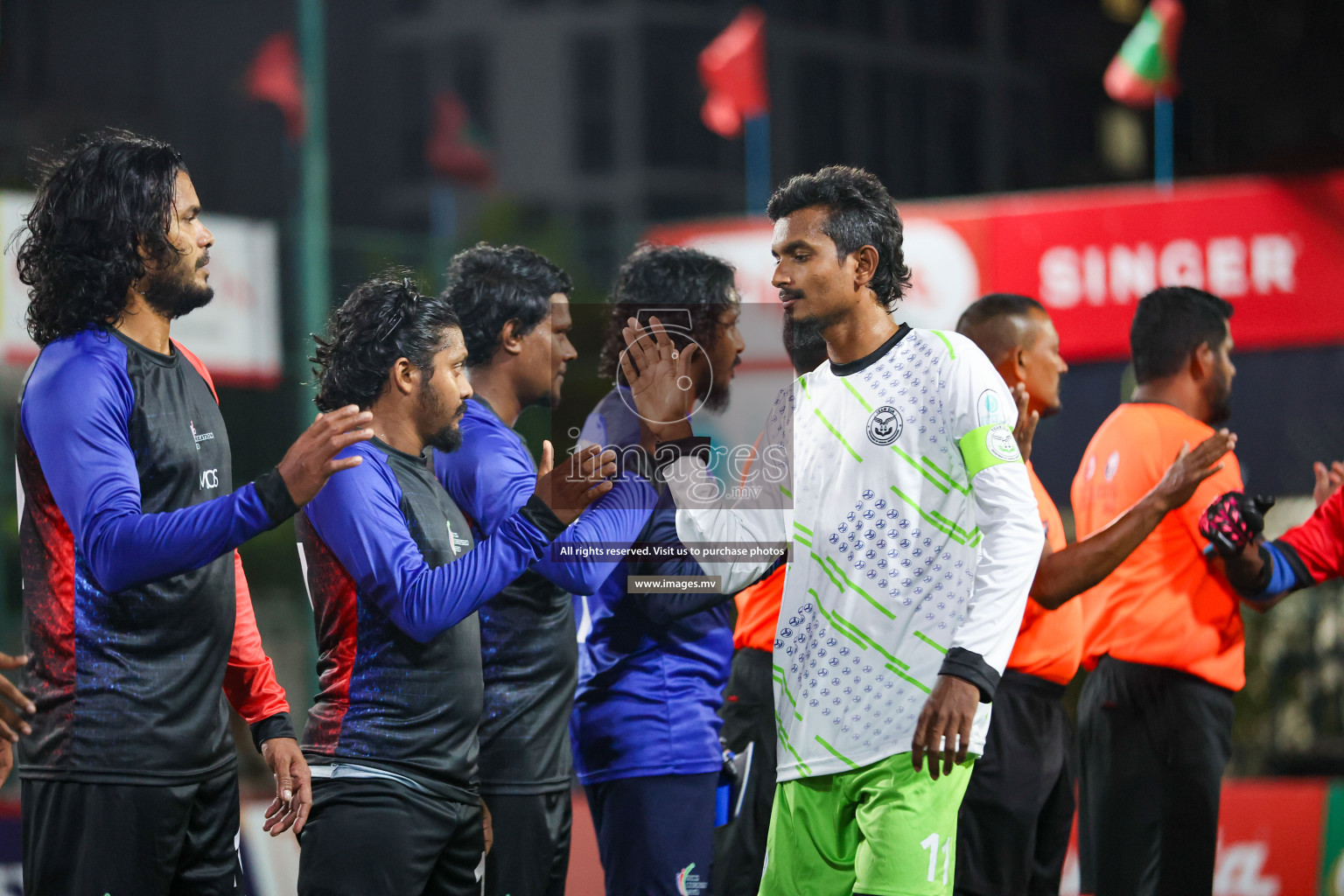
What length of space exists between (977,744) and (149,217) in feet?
6.86

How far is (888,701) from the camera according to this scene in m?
3.19

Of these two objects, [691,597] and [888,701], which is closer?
[888,701]

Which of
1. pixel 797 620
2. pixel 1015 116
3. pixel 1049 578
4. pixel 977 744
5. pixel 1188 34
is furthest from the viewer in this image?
pixel 1015 116

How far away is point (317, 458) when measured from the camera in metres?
2.87

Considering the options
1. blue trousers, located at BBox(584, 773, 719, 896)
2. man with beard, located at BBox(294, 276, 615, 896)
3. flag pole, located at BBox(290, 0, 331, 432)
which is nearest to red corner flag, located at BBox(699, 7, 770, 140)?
flag pole, located at BBox(290, 0, 331, 432)

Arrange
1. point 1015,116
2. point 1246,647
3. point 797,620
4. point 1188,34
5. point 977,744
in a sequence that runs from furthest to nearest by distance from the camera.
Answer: point 1015,116 → point 1188,34 → point 1246,647 → point 797,620 → point 977,744

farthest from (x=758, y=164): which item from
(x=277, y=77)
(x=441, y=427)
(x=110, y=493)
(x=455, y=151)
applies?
(x=110, y=493)

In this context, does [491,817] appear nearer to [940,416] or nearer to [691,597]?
[691,597]

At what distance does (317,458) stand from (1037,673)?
88.8 inches

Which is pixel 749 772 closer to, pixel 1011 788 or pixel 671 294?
pixel 1011 788

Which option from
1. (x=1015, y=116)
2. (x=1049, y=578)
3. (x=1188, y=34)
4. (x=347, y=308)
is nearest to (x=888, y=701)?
(x=1049, y=578)

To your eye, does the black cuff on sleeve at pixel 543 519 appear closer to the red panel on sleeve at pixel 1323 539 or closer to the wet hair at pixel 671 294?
the wet hair at pixel 671 294

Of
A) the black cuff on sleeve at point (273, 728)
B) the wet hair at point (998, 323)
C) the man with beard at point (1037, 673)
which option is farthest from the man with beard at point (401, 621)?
the wet hair at point (998, 323)

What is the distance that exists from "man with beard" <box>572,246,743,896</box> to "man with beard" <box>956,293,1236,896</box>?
→ 0.78 meters
